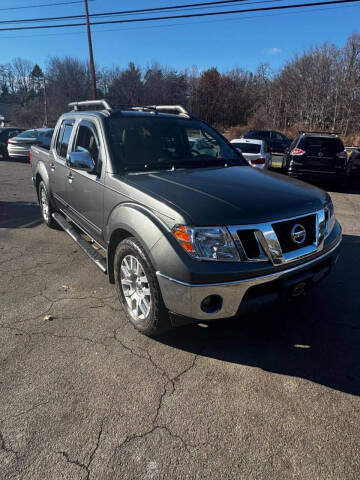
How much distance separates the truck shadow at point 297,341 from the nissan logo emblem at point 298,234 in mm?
580

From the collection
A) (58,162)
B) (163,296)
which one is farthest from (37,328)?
(58,162)

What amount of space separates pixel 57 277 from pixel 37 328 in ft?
3.71

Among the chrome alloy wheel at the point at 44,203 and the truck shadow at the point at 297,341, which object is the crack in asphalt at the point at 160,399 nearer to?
the truck shadow at the point at 297,341

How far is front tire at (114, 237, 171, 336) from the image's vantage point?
2.60m

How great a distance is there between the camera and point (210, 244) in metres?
2.33

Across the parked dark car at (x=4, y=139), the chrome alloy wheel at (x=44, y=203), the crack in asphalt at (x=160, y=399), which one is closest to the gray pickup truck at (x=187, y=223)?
the crack in asphalt at (x=160, y=399)

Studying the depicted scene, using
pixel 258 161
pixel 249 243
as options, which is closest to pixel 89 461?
pixel 249 243

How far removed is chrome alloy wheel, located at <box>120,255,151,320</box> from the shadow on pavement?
394cm

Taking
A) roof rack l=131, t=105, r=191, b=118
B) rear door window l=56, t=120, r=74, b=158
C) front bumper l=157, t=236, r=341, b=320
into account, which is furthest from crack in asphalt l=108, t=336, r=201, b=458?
roof rack l=131, t=105, r=191, b=118

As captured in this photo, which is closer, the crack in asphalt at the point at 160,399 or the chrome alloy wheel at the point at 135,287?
the crack in asphalt at the point at 160,399

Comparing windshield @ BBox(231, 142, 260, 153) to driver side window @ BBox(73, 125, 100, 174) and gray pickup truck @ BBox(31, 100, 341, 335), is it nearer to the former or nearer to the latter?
gray pickup truck @ BBox(31, 100, 341, 335)

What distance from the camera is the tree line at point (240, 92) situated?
100 ft

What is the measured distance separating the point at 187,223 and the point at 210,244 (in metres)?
0.22

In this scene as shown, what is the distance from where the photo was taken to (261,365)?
267 cm
